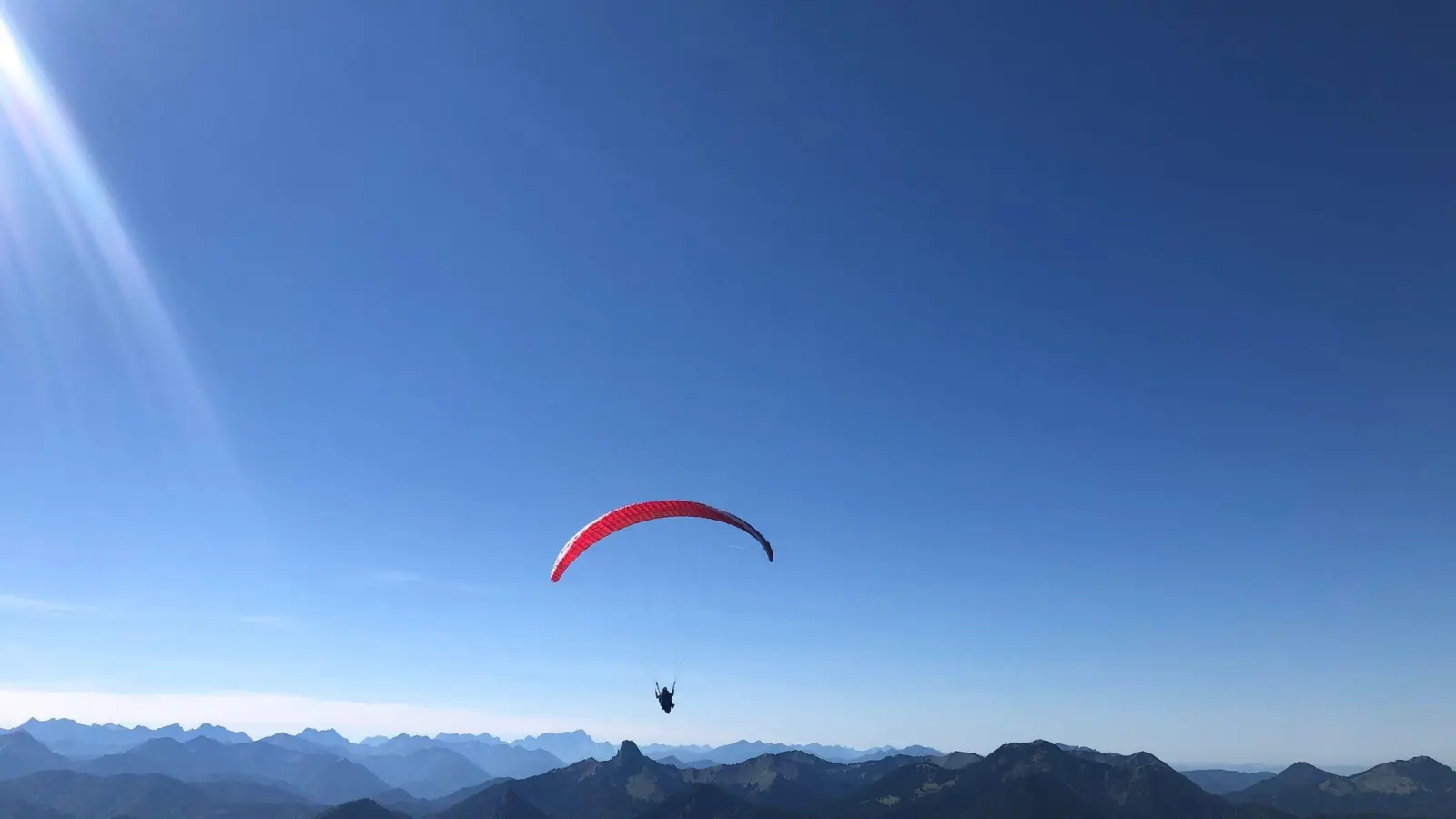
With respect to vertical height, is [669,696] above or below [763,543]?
below

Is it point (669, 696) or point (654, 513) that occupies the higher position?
point (654, 513)

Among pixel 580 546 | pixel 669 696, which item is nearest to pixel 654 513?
pixel 580 546

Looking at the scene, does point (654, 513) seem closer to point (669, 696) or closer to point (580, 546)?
point (580, 546)

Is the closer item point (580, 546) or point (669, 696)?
point (580, 546)

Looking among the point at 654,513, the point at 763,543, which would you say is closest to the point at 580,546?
the point at 654,513

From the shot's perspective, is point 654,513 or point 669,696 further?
point 669,696

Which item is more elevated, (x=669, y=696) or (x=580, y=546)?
(x=580, y=546)

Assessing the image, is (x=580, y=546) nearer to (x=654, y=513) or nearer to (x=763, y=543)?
(x=654, y=513)
